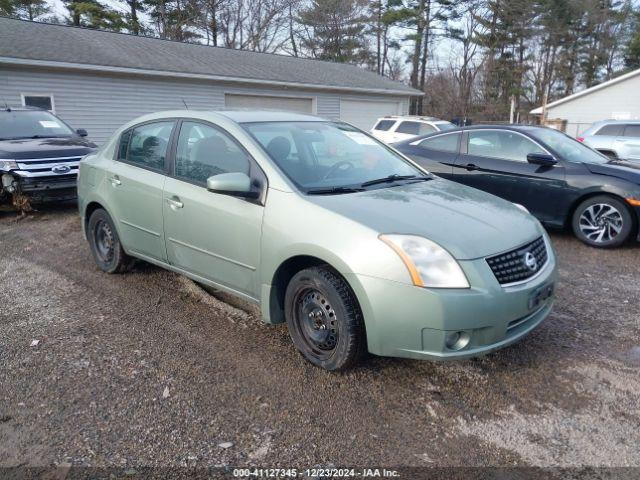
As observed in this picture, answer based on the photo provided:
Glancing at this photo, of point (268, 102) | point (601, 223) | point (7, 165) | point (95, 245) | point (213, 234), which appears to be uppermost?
point (268, 102)

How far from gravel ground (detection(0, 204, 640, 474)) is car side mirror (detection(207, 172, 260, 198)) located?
1086 mm

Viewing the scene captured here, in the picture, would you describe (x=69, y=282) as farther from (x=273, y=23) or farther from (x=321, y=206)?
(x=273, y=23)

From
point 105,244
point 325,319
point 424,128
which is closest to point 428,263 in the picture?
point 325,319

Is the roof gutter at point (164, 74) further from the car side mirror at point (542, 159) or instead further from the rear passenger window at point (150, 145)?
the car side mirror at point (542, 159)

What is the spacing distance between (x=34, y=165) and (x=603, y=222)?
785 centimetres

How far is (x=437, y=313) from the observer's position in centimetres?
271

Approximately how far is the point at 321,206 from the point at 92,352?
1889mm

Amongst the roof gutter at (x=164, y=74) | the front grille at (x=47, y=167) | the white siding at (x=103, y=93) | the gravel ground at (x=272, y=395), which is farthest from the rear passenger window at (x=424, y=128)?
the gravel ground at (x=272, y=395)

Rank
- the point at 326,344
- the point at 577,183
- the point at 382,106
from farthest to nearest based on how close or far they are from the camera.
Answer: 1. the point at 382,106
2. the point at 577,183
3. the point at 326,344

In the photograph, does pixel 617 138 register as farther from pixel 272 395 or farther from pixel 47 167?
pixel 272 395

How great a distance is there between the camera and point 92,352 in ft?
11.5

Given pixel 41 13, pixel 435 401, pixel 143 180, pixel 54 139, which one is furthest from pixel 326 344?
pixel 41 13

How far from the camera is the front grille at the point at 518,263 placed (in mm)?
2889

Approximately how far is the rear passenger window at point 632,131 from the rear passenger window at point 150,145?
41.5ft
